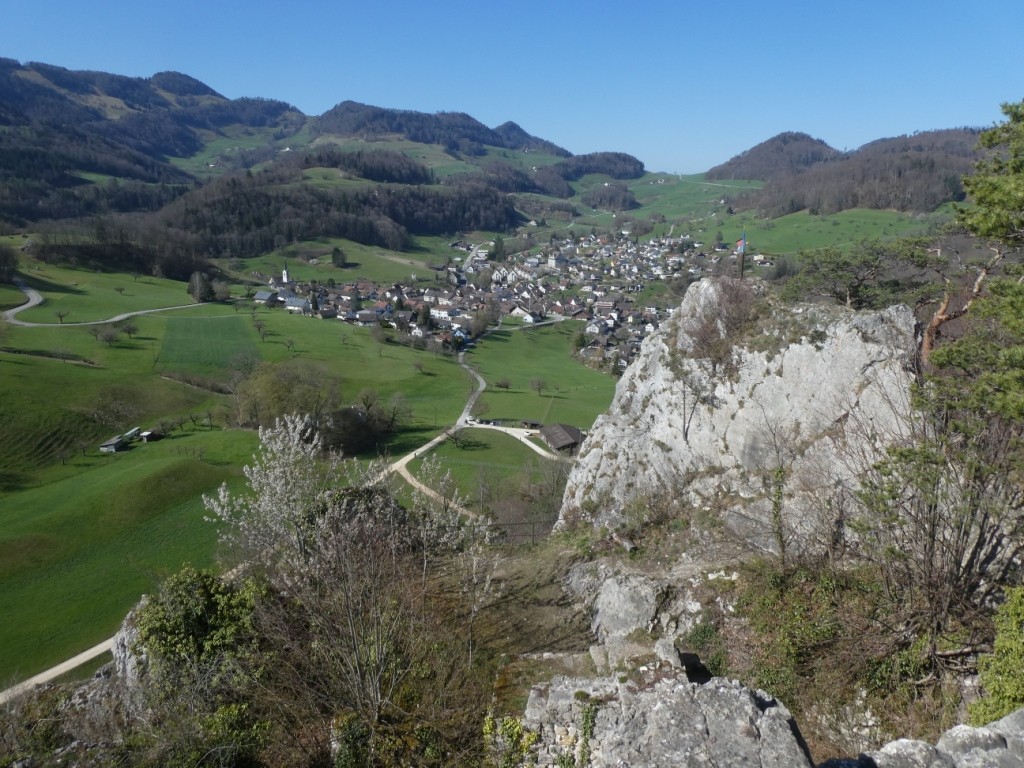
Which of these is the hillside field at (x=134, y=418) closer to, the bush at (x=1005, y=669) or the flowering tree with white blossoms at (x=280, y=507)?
the flowering tree with white blossoms at (x=280, y=507)

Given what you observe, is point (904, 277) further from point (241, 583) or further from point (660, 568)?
point (241, 583)

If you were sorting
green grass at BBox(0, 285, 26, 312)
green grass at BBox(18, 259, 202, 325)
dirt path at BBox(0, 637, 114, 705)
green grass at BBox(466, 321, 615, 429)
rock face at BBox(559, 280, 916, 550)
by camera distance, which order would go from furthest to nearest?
green grass at BBox(18, 259, 202, 325) → green grass at BBox(0, 285, 26, 312) → green grass at BBox(466, 321, 615, 429) → dirt path at BBox(0, 637, 114, 705) → rock face at BBox(559, 280, 916, 550)

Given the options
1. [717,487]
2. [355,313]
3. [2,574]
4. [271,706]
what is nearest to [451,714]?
[271,706]

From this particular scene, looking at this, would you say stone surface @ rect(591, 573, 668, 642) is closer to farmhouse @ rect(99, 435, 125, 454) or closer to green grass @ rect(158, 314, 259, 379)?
farmhouse @ rect(99, 435, 125, 454)

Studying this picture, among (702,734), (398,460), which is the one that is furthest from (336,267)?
(702,734)

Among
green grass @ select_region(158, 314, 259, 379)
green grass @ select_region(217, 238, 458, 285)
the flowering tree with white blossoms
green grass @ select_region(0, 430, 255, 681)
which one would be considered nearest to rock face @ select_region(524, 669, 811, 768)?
the flowering tree with white blossoms

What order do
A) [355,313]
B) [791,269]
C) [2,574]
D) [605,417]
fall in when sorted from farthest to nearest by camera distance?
[355,313] → [791,269] → [2,574] → [605,417]
